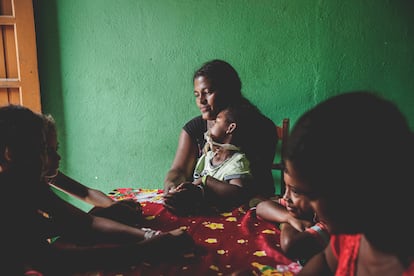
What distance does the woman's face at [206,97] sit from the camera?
7.48 ft

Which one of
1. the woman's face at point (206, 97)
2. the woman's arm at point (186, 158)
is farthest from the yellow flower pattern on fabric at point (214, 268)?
the woman's face at point (206, 97)

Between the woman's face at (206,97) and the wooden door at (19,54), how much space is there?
1289 millimetres

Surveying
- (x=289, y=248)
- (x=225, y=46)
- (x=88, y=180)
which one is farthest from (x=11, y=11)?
(x=289, y=248)

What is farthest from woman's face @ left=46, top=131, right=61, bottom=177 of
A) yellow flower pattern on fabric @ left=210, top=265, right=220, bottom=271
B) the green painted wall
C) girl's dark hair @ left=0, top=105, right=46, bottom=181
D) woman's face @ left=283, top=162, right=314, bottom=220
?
the green painted wall

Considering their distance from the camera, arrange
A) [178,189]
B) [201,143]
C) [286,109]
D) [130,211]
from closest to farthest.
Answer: [130,211] < [178,189] < [201,143] < [286,109]

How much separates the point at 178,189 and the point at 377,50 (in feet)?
5.87

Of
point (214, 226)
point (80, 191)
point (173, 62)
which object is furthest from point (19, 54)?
point (214, 226)

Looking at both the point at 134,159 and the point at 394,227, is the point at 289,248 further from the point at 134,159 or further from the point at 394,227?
the point at 134,159

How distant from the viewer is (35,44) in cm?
264

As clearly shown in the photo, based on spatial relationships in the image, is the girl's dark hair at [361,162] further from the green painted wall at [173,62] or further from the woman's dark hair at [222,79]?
the green painted wall at [173,62]

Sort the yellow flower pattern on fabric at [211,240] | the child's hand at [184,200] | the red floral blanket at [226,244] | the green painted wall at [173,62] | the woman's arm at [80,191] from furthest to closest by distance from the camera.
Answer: the green painted wall at [173,62]
the woman's arm at [80,191]
the child's hand at [184,200]
the yellow flower pattern on fabric at [211,240]
the red floral blanket at [226,244]

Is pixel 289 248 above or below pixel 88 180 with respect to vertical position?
above

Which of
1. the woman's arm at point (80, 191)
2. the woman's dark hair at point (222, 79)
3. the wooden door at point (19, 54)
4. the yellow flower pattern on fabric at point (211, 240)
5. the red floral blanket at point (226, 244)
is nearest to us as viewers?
the red floral blanket at point (226, 244)

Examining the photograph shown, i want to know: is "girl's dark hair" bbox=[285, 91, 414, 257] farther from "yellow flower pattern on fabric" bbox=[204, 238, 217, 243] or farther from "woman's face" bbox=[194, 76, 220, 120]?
"woman's face" bbox=[194, 76, 220, 120]
